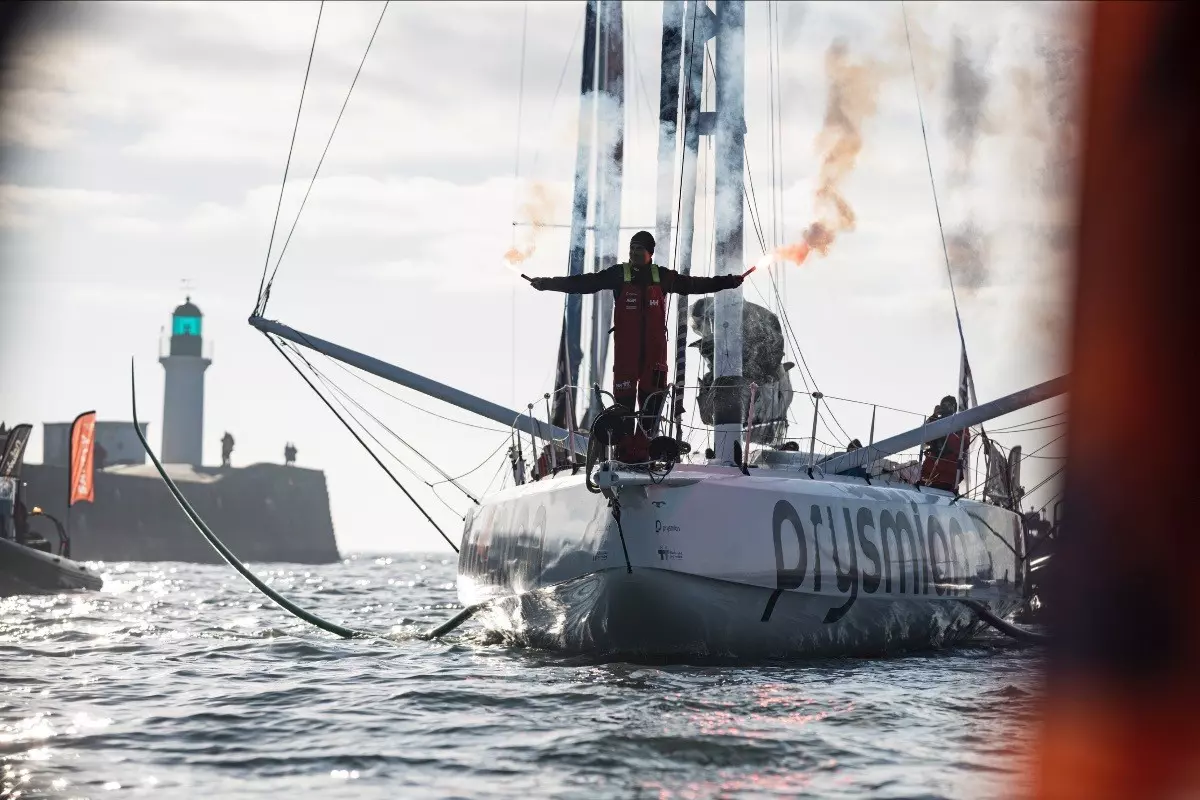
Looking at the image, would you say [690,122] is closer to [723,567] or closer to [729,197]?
[729,197]

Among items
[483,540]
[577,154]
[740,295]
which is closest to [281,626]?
[483,540]

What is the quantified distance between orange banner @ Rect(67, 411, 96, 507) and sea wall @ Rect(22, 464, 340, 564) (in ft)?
96.3

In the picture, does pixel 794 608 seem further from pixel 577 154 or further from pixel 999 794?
pixel 577 154

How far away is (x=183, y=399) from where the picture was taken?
7712cm

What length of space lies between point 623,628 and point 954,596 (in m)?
4.97

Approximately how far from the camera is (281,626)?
19.0 metres

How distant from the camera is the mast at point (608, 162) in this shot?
73.4ft

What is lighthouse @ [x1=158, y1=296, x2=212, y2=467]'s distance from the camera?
7662cm

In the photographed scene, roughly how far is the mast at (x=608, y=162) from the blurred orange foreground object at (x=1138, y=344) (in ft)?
22.7

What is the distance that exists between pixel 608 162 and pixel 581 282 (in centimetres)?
1015

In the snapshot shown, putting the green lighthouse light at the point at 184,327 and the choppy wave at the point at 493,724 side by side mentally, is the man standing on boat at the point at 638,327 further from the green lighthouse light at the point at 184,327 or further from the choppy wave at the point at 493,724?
the green lighthouse light at the point at 184,327

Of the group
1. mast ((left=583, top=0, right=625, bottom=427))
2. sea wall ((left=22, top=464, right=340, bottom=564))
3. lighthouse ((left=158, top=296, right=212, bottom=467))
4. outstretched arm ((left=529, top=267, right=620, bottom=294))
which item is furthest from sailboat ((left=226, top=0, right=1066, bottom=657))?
lighthouse ((left=158, top=296, right=212, bottom=467))

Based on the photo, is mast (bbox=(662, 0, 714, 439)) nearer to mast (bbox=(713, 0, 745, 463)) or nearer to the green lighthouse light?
mast (bbox=(713, 0, 745, 463))

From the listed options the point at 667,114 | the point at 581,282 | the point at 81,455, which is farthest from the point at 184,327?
the point at 581,282
